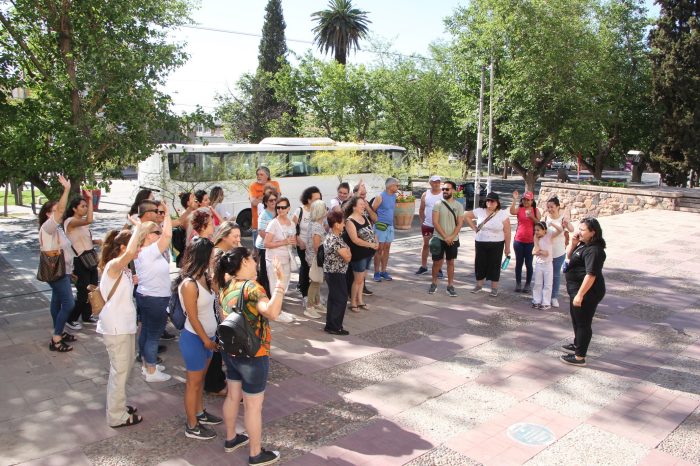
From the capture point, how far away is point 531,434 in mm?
4223

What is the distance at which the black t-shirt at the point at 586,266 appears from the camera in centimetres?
518

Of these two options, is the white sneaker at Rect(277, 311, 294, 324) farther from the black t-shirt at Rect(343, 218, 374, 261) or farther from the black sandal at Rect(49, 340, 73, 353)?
the black sandal at Rect(49, 340, 73, 353)

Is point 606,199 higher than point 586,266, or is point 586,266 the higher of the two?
point 606,199

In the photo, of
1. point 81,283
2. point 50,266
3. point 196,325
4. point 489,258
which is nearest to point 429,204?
point 489,258

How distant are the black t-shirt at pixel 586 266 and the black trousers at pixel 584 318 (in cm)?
8

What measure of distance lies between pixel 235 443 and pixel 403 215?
1185cm

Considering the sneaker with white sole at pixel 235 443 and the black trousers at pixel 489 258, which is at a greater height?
the black trousers at pixel 489 258

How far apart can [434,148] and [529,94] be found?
10.2 m

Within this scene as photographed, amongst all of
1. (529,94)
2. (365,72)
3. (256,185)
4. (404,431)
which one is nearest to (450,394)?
(404,431)

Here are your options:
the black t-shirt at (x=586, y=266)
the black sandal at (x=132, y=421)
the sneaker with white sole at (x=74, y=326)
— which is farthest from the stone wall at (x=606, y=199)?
the black sandal at (x=132, y=421)

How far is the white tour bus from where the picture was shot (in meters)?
14.8

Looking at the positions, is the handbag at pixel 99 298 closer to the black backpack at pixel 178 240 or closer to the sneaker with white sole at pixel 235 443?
the sneaker with white sole at pixel 235 443

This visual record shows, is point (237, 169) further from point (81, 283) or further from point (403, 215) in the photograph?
point (81, 283)

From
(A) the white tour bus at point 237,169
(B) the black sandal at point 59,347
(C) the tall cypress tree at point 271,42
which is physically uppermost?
(C) the tall cypress tree at point 271,42
